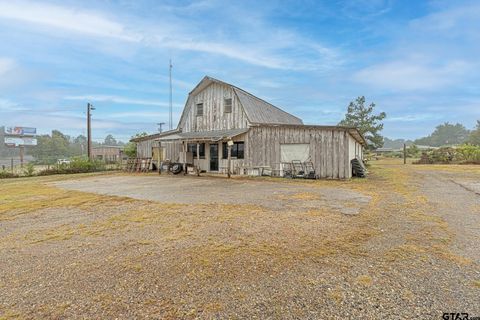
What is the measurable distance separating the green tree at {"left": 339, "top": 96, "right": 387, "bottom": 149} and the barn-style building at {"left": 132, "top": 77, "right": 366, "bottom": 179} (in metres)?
21.0

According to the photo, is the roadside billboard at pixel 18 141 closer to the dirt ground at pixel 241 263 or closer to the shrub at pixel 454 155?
the dirt ground at pixel 241 263

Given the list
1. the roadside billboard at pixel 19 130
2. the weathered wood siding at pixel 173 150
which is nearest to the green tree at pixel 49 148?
the roadside billboard at pixel 19 130

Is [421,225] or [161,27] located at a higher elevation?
[161,27]

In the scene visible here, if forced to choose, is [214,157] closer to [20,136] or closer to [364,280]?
[364,280]

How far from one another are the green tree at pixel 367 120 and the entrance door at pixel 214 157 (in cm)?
2434

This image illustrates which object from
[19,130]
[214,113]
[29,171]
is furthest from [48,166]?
[19,130]

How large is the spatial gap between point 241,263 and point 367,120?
38734 mm

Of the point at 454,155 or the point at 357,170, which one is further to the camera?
the point at 454,155

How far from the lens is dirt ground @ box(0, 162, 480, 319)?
2.42 meters

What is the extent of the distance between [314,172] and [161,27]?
1346cm

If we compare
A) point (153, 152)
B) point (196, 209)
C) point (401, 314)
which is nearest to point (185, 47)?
point (153, 152)

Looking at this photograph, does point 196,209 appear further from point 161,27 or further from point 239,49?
point 239,49

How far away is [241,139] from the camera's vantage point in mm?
16344

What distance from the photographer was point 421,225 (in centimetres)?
510
